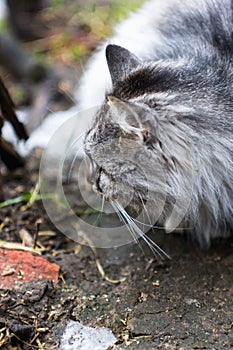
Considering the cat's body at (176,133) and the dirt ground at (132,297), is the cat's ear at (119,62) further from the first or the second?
the dirt ground at (132,297)

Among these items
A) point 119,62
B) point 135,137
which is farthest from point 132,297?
point 119,62

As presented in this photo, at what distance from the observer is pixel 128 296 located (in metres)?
1.83

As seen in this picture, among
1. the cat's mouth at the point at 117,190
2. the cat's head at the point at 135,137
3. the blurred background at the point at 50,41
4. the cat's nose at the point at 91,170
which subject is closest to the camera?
the cat's head at the point at 135,137

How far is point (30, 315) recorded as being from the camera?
1.70 m

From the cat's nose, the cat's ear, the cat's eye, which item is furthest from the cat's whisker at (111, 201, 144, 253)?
the cat's ear

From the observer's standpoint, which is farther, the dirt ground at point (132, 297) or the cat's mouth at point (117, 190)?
the cat's mouth at point (117, 190)

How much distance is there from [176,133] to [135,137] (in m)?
0.13

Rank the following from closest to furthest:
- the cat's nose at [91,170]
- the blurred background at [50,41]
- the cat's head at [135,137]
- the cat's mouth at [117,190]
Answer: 1. the cat's head at [135,137]
2. the cat's mouth at [117,190]
3. the cat's nose at [91,170]
4. the blurred background at [50,41]

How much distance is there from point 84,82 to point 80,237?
849 millimetres

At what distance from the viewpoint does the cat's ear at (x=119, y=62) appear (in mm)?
1886

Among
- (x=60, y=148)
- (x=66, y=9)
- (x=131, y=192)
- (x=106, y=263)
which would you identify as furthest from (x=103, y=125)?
(x=66, y=9)

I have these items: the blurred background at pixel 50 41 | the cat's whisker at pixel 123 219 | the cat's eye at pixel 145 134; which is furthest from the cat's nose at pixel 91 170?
the blurred background at pixel 50 41

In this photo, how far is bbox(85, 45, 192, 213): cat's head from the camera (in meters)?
1.57

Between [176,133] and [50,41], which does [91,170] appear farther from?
[50,41]
